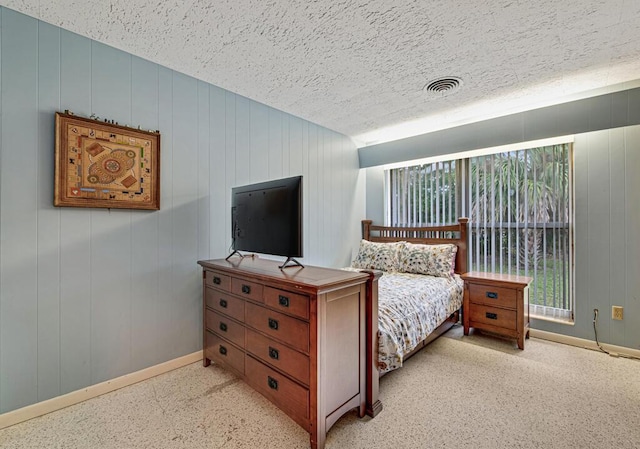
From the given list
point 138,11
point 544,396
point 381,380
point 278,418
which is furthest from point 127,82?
point 544,396

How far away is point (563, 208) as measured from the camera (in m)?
2.91

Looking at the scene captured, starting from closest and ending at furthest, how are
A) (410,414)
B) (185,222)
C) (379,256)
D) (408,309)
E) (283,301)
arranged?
(283,301), (410,414), (408,309), (185,222), (379,256)

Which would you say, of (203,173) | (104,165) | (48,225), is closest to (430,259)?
(203,173)

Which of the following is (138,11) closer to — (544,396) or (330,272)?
(330,272)

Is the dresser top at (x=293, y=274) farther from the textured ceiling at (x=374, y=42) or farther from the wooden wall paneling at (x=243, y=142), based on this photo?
the textured ceiling at (x=374, y=42)

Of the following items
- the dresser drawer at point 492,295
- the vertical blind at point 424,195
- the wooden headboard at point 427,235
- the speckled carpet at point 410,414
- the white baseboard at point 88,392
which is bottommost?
the speckled carpet at point 410,414

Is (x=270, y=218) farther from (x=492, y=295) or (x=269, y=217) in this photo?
(x=492, y=295)

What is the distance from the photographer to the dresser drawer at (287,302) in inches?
60.0

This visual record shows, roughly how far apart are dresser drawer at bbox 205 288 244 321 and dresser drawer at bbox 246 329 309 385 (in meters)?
0.17

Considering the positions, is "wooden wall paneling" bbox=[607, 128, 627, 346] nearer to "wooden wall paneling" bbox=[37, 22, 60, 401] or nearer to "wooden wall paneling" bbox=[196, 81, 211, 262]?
"wooden wall paneling" bbox=[196, 81, 211, 262]

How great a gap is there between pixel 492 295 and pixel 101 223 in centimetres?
341

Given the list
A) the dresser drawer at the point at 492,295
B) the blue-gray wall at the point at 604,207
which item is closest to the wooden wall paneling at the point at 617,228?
the blue-gray wall at the point at 604,207

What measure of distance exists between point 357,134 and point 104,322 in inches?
136

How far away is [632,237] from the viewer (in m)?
2.51
